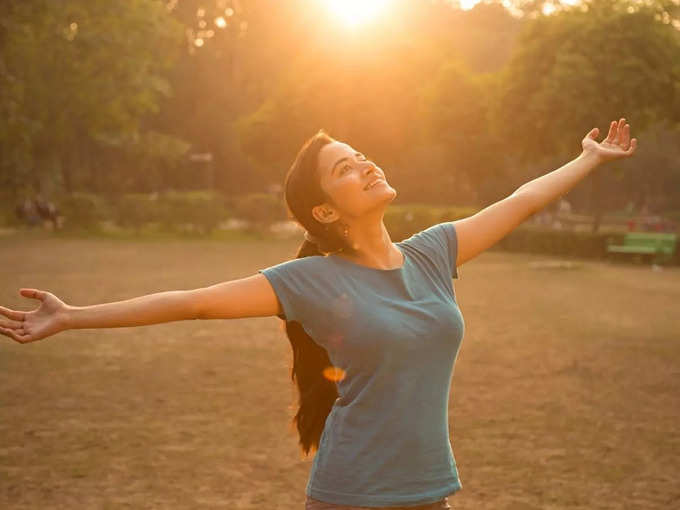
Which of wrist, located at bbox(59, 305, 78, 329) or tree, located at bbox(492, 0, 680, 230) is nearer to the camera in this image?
wrist, located at bbox(59, 305, 78, 329)

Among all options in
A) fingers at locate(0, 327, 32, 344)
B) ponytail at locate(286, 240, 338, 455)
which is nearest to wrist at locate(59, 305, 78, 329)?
fingers at locate(0, 327, 32, 344)

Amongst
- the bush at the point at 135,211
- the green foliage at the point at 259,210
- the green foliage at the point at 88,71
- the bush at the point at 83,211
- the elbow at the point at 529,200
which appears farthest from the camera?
the green foliage at the point at 88,71

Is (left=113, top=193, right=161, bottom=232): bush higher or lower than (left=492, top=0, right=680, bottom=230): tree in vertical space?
lower

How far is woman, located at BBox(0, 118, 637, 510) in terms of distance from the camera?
2.93m

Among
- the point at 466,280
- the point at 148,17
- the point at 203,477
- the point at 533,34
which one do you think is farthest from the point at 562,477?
the point at 148,17

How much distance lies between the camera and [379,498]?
9.52 ft

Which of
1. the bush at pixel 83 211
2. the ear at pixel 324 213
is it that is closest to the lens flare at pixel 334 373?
the ear at pixel 324 213

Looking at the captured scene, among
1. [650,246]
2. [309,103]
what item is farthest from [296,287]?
[309,103]

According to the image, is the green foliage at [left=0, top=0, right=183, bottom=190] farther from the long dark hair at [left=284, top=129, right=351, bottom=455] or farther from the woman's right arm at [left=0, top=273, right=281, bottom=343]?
the woman's right arm at [left=0, top=273, right=281, bottom=343]

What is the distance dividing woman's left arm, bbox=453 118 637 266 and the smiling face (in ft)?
1.66

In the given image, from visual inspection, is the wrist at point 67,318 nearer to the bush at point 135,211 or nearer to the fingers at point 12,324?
the fingers at point 12,324

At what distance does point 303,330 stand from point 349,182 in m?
0.53

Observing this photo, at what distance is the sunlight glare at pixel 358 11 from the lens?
43.8 meters

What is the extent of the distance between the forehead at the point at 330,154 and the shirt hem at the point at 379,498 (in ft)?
3.33
